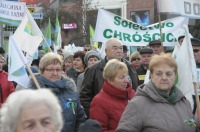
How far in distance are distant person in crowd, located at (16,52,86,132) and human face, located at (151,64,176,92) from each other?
1010 millimetres

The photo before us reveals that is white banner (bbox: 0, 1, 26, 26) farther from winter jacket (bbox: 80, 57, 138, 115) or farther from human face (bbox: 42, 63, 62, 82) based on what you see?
human face (bbox: 42, 63, 62, 82)

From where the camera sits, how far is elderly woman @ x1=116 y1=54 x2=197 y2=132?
4219mm

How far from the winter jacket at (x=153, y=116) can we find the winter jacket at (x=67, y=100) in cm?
A: 90

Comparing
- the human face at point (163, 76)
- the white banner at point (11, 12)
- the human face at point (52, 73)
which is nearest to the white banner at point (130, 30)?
the white banner at point (11, 12)

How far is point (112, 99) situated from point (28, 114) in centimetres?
240

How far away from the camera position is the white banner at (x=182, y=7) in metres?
7.54

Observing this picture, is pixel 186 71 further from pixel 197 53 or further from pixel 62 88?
pixel 62 88

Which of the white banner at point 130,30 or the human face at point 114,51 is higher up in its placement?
the white banner at point 130,30

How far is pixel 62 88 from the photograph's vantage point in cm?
510

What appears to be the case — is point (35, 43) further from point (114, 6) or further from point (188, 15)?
point (114, 6)

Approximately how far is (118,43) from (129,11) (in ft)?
155

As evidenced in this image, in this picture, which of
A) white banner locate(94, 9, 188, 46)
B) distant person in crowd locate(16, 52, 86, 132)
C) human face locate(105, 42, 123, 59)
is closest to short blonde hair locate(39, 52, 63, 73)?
distant person in crowd locate(16, 52, 86, 132)

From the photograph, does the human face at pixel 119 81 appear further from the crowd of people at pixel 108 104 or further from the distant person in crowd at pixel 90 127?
the distant person in crowd at pixel 90 127

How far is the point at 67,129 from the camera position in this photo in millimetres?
5039
